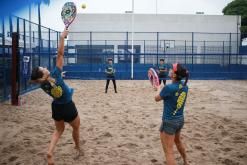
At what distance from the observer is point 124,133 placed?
253 inches

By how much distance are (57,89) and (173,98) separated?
1.58 meters

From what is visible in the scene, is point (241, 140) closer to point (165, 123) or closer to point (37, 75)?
point (165, 123)

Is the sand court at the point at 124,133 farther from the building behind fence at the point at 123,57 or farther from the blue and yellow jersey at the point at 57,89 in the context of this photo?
the building behind fence at the point at 123,57

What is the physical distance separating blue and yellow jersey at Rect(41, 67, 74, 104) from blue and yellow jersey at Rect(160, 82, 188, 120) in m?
1.38

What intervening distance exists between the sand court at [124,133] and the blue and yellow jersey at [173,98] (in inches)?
50.1

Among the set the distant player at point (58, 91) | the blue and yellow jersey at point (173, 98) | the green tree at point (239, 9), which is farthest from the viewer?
the green tree at point (239, 9)

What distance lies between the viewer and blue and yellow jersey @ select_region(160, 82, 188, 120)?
3.86 metres

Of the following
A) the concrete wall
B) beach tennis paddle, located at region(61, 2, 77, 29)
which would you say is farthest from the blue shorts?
the concrete wall

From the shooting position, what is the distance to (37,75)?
4.06m

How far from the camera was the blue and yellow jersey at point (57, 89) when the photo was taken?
421 centimetres

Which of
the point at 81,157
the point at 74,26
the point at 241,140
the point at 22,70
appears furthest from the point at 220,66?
the point at 81,157

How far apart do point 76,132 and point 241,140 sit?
326 cm

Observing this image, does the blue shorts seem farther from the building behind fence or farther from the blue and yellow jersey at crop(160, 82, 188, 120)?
the building behind fence

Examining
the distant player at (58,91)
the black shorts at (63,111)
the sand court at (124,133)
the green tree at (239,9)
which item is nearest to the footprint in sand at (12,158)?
the sand court at (124,133)
